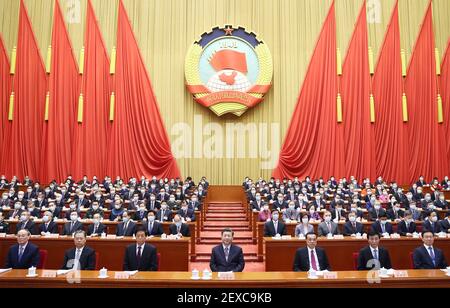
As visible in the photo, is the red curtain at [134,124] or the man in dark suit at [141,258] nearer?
the man in dark suit at [141,258]

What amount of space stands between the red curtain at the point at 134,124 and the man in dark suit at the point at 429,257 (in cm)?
1025

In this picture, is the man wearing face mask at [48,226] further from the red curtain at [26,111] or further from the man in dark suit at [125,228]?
the red curtain at [26,111]

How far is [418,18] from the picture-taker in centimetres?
1478

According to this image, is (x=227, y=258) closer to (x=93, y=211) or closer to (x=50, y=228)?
(x=50, y=228)

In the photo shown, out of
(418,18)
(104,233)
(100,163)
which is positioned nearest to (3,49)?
(100,163)

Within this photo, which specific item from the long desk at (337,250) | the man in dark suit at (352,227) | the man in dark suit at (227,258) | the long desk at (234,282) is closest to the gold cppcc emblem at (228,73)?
the man in dark suit at (352,227)

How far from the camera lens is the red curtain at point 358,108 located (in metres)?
14.1

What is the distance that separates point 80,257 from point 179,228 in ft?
7.09

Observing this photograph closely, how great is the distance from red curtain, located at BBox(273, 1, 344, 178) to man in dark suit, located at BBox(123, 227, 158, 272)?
32.3ft

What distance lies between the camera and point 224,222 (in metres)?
9.59

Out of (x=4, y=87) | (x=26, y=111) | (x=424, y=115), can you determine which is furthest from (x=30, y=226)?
(x=424, y=115)

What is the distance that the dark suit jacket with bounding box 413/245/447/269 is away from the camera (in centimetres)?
479

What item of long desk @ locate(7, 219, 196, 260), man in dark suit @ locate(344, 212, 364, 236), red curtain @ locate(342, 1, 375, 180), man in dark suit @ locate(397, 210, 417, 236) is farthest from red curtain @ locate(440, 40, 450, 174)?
long desk @ locate(7, 219, 196, 260)

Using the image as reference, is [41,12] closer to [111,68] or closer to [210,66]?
[111,68]
